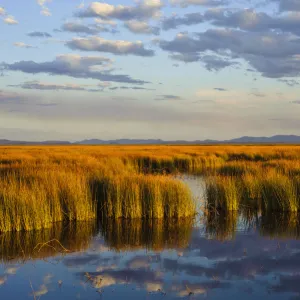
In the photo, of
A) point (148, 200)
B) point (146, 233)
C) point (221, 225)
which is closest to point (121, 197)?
point (148, 200)

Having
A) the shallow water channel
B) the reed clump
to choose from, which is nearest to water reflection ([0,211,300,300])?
the shallow water channel

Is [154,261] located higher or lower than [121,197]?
lower

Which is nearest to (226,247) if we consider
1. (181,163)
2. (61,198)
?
(61,198)

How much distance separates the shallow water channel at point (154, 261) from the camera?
22.1 ft

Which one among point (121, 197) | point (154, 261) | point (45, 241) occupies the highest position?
point (121, 197)

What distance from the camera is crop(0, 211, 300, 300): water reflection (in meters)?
6.73

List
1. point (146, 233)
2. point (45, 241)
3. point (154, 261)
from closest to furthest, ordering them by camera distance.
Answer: point (154, 261) → point (45, 241) → point (146, 233)

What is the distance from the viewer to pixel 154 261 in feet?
26.6

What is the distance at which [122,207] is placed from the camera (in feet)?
39.8

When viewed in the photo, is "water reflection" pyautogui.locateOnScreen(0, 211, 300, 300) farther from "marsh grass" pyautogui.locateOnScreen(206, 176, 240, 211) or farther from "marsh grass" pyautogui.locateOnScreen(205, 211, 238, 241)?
"marsh grass" pyautogui.locateOnScreen(206, 176, 240, 211)

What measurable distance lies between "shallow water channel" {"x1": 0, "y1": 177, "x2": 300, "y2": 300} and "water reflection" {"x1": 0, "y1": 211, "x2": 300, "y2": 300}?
2 centimetres

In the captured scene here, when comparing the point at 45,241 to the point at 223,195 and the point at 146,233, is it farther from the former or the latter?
the point at 223,195

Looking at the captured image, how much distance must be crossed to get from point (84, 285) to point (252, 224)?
5.77 meters

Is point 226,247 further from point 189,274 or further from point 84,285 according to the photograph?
point 84,285
